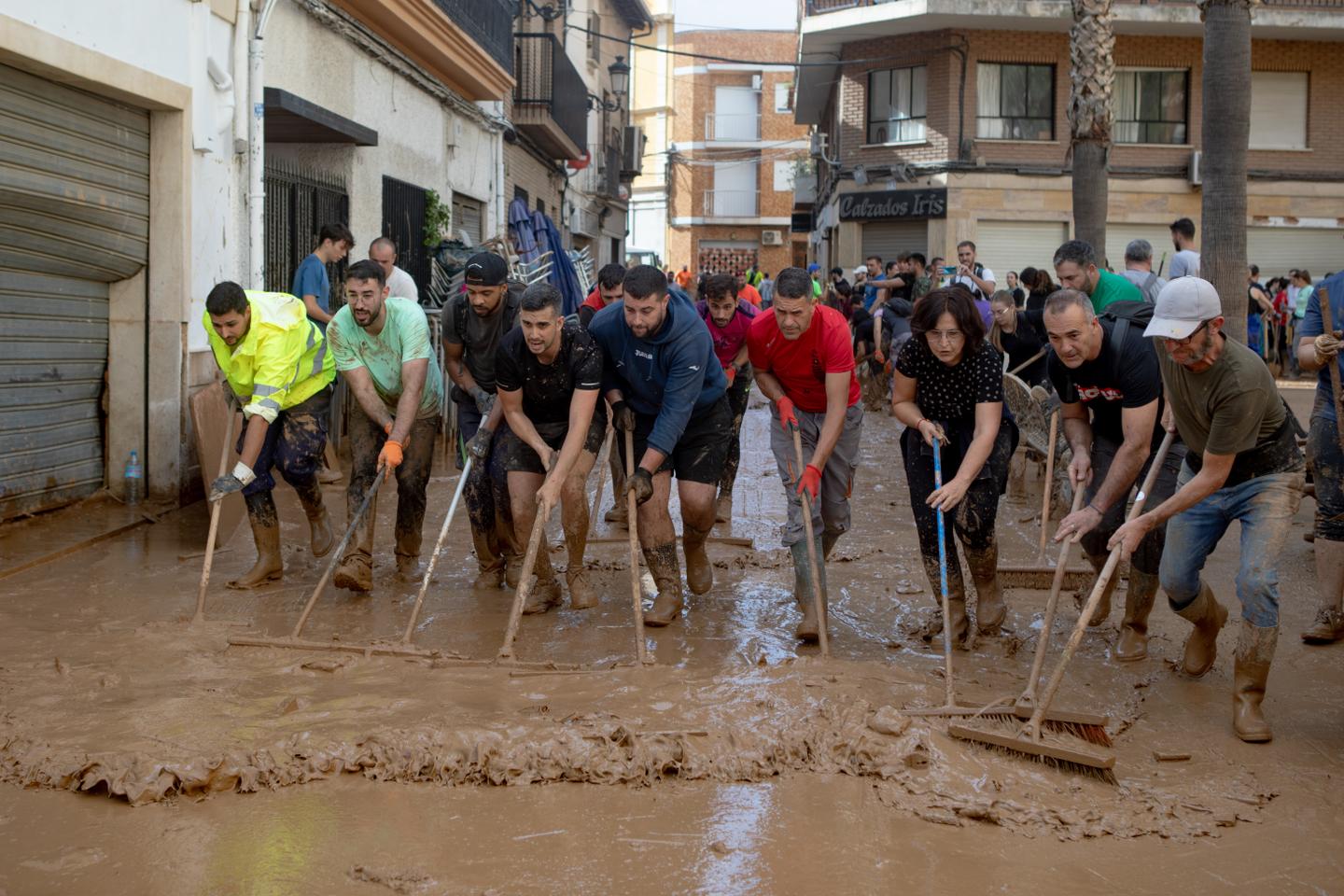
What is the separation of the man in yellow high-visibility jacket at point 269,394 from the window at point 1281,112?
2391 centimetres

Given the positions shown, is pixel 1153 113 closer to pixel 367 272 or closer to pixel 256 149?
pixel 256 149

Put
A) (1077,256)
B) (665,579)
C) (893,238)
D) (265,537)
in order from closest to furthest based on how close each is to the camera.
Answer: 1. (665,579)
2. (265,537)
3. (1077,256)
4. (893,238)

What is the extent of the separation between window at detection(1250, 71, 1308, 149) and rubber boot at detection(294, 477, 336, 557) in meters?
23.8

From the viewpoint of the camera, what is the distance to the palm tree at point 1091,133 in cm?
1264

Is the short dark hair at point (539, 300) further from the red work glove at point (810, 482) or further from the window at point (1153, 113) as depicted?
the window at point (1153, 113)

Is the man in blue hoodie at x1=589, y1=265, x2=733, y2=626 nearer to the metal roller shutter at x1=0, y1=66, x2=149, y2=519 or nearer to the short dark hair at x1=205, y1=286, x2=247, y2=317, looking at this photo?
the short dark hair at x1=205, y1=286, x2=247, y2=317

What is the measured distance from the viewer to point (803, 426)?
255 inches

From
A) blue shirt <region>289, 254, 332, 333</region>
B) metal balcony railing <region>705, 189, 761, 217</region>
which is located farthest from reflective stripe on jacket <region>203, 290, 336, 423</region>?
metal balcony railing <region>705, 189, 761, 217</region>

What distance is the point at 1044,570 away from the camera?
6973mm

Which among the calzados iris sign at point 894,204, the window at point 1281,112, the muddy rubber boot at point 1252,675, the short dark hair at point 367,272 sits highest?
the window at point 1281,112

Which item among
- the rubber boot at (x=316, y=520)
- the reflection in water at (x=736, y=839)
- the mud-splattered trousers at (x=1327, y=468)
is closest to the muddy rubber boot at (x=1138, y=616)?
the mud-splattered trousers at (x=1327, y=468)

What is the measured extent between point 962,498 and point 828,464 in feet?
2.35

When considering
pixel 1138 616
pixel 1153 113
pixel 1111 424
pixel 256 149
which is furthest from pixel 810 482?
pixel 1153 113

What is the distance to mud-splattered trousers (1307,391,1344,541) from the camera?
6.06 metres
